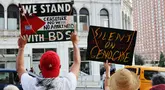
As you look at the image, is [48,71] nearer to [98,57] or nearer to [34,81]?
[34,81]

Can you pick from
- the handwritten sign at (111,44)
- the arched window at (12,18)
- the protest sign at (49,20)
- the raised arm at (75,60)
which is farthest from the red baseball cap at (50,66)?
the arched window at (12,18)

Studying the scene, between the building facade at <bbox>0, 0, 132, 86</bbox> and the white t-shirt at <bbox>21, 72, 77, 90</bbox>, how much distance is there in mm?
27709

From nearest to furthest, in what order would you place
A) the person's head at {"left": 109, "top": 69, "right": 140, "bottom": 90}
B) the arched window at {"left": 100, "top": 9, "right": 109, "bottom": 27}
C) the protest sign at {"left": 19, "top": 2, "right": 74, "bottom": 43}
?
the person's head at {"left": 109, "top": 69, "right": 140, "bottom": 90}
the protest sign at {"left": 19, "top": 2, "right": 74, "bottom": 43}
the arched window at {"left": 100, "top": 9, "right": 109, "bottom": 27}

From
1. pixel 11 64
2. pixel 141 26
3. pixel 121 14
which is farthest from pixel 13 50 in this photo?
pixel 141 26

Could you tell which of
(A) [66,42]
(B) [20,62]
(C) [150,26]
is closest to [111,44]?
(B) [20,62]

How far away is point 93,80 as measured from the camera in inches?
1316

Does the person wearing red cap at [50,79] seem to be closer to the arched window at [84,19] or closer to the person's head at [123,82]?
the person's head at [123,82]

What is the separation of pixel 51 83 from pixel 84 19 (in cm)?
3193

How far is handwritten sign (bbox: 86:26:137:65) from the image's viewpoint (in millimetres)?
6645

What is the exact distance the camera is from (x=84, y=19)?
3544 centimetres

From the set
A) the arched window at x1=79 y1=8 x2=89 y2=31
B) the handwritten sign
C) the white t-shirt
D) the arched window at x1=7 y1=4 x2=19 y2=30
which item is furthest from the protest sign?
the arched window at x1=79 y1=8 x2=89 y2=31

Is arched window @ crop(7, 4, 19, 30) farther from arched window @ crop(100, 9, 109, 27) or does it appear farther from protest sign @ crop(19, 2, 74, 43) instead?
protest sign @ crop(19, 2, 74, 43)

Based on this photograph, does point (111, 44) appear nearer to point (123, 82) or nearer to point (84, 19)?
point (123, 82)

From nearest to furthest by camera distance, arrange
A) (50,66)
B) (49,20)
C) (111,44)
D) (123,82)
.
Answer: (123,82)
(50,66)
(111,44)
(49,20)
